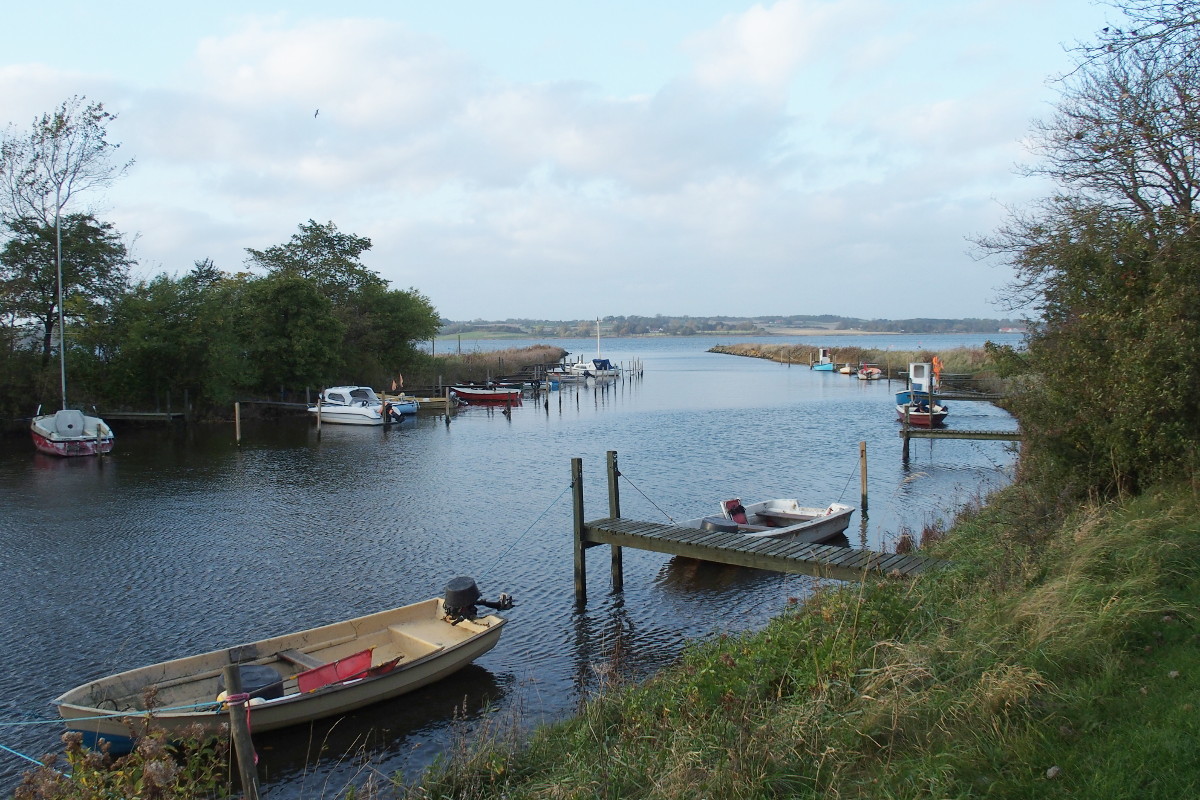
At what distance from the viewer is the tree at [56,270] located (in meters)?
38.4

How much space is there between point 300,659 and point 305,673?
3.27ft

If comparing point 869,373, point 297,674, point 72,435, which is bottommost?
point 297,674

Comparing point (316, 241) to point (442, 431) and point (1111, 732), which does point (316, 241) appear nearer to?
point (442, 431)

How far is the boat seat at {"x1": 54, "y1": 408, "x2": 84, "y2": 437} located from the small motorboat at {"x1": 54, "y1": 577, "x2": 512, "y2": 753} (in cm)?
2583

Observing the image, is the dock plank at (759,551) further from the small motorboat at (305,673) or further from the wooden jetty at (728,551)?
the small motorboat at (305,673)

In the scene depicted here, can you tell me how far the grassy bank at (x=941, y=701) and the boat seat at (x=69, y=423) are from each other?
29.7 meters

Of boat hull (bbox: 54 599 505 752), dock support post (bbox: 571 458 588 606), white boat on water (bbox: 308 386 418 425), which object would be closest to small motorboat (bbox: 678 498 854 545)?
dock support post (bbox: 571 458 588 606)

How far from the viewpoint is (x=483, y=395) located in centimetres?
5416

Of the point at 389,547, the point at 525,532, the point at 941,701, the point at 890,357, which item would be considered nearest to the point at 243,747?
the point at 941,701

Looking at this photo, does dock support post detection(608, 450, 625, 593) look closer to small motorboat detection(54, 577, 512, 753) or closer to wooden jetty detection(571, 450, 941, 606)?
wooden jetty detection(571, 450, 941, 606)

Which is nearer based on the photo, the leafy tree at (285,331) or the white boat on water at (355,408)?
the white boat on water at (355,408)

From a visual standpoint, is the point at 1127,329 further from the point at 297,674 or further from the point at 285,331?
the point at 285,331

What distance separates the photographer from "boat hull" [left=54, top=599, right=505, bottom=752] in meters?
9.23

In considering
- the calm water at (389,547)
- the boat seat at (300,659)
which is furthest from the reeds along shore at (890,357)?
the boat seat at (300,659)
